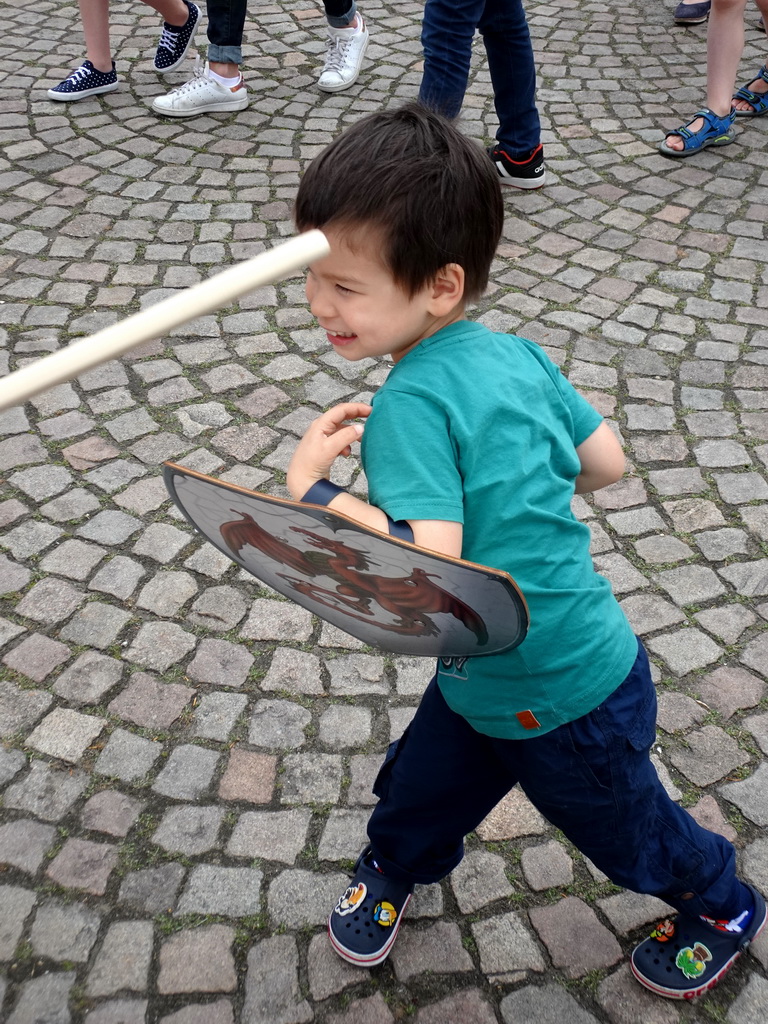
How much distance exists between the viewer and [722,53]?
5.07m

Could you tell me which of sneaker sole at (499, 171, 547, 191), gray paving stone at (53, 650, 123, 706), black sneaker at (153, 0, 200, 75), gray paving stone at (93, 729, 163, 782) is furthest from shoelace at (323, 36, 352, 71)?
gray paving stone at (93, 729, 163, 782)

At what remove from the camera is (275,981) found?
2033mm

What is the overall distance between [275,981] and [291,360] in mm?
2340

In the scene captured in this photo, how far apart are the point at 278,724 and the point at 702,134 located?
4118 mm

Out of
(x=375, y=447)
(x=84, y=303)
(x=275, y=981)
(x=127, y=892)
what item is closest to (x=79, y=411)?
(x=84, y=303)

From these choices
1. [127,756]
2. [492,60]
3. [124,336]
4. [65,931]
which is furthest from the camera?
[492,60]

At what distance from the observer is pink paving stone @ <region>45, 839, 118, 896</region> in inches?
85.7

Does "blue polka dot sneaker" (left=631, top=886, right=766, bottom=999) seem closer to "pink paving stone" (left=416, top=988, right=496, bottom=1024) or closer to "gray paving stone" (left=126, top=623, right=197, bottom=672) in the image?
"pink paving stone" (left=416, top=988, right=496, bottom=1024)

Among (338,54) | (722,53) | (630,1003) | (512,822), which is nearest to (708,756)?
(512,822)

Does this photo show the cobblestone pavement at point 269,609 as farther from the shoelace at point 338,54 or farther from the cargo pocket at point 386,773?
the shoelace at point 338,54

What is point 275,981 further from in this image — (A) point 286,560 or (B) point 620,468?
(B) point 620,468

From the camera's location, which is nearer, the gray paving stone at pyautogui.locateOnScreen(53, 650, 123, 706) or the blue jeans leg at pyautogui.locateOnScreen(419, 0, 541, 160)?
the gray paving stone at pyautogui.locateOnScreen(53, 650, 123, 706)

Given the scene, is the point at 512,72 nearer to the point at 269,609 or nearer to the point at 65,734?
the point at 269,609

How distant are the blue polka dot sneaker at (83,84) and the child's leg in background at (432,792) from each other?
16.0 feet
